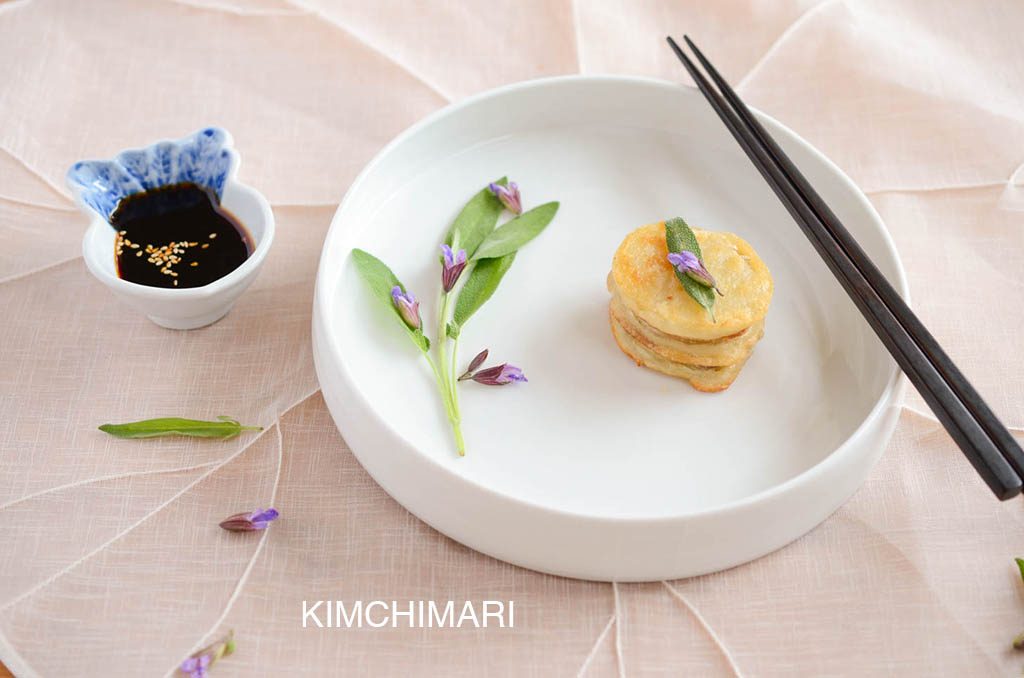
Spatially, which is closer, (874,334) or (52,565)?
(52,565)

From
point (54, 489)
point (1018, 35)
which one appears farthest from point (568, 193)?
point (1018, 35)

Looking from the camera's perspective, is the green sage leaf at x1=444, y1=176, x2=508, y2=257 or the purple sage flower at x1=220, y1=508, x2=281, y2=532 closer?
the purple sage flower at x1=220, y1=508, x2=281, y2=532

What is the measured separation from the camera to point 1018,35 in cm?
289

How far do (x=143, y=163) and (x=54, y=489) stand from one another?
0.77 m

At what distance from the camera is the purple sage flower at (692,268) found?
1.92 metres

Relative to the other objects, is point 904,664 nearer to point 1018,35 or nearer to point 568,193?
point 568,193

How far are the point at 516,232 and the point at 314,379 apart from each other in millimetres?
570

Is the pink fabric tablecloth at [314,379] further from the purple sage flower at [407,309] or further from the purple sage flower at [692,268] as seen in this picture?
the purple sage flower at [692,268]

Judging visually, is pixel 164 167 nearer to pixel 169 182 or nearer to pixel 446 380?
pixel 169 182

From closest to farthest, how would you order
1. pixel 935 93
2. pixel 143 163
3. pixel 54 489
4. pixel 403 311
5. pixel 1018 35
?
pixel 54 489 → pixel 403 311 → pixel 143 163 → pixel 935 93 → pixel 1018 35

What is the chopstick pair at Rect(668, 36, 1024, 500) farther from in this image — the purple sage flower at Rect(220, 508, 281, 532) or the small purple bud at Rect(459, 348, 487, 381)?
the purple sage flower at Rect(220, 508, 281, 532)

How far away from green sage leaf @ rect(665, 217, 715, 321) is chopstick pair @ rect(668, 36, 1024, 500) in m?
0.26

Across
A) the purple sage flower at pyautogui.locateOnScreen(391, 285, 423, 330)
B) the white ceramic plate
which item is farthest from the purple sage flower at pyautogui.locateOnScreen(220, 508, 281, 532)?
the purple sage flower at pyautogui.locateOnScreen(391, 285, 423, 330)

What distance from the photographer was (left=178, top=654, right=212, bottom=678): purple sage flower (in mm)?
1648
